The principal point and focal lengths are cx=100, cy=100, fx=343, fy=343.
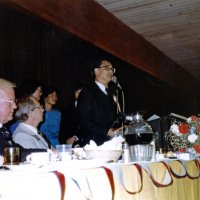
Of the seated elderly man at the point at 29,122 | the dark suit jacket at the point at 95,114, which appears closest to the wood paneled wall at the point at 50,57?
the dark suit jacket at the point at 95,114

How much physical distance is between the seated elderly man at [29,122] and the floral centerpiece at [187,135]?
0.90m

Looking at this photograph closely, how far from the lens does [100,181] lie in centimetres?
103

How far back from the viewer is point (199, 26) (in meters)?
4.48

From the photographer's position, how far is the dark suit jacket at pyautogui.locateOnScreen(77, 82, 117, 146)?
2301 mm

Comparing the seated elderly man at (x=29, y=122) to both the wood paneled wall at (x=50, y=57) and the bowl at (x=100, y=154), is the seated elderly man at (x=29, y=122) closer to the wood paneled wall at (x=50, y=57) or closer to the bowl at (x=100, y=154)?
the wood paneled wall at (x=50, y=57)

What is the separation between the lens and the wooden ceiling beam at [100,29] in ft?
9.33

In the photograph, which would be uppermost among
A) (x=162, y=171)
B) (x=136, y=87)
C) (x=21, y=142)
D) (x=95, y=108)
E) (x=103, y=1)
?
(x=103, y=1)

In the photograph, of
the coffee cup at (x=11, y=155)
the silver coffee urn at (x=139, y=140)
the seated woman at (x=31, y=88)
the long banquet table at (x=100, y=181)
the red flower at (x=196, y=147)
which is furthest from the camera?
the seated woman at (x=31, y=88)

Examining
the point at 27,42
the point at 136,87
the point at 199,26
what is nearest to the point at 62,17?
the point at 27,42

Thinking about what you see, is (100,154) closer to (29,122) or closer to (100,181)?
(100,181)

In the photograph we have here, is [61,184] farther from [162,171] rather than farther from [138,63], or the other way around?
[138,63]

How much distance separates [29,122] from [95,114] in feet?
1.53

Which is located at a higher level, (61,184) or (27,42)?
(27,42)

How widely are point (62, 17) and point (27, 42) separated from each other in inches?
21.4
